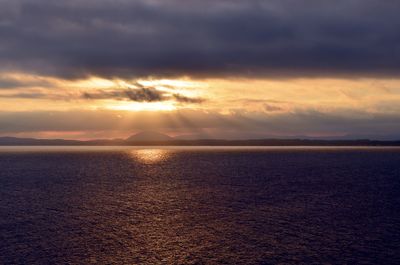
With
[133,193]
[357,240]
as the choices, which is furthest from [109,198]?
[357,240]

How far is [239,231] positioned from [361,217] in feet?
71.8

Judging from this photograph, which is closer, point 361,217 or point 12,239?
point 12,239

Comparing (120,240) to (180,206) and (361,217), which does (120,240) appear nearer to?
(180,206)

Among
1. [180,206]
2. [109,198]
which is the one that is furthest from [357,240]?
[109,198]

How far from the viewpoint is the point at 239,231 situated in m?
54.5

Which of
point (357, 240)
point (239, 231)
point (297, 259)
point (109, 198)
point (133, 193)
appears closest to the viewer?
point (297, 259)

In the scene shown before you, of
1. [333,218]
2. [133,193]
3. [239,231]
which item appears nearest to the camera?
[239,231]

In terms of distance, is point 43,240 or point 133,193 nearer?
point 43,240

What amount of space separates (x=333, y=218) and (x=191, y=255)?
28402mm

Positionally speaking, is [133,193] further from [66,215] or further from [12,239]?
[12,239]

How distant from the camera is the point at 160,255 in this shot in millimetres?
44438

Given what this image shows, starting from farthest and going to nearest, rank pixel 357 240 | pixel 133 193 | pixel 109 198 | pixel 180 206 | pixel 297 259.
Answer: pixel 133 193 → pixel 109 198 → pixel 180 206 → pixel 357 240 → pixel 297 259

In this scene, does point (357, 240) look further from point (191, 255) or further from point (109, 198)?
point (109, 198)

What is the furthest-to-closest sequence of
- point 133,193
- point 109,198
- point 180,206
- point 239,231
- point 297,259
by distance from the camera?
point 133,193, point 109,198, point 180,206, point 239,231, point 297,259
